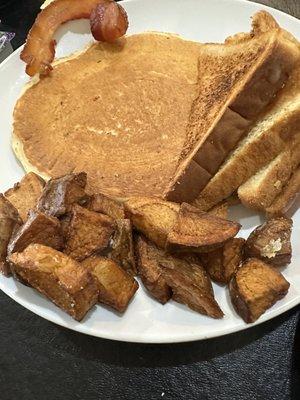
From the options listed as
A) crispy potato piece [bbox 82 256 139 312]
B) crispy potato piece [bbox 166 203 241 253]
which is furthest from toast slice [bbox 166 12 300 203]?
crispy potato piece [bbox 82 256 139 312]

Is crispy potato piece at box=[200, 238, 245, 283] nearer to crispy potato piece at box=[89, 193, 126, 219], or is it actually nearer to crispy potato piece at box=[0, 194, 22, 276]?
crispy potato piece at box=[89, 193, 126, 219]

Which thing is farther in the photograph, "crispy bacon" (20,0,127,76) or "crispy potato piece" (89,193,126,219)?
"crispy bacon" (20,0,127,76)

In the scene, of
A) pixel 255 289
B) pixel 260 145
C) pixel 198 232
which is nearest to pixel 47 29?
pixel 260 145

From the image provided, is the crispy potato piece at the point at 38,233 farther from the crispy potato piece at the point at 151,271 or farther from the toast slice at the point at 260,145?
the toast slice at the point at 260,145

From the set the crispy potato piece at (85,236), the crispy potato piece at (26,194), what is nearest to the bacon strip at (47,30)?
the crispy potato piece at (26,194)

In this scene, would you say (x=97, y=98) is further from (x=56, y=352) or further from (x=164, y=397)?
(x=164, y=397)
